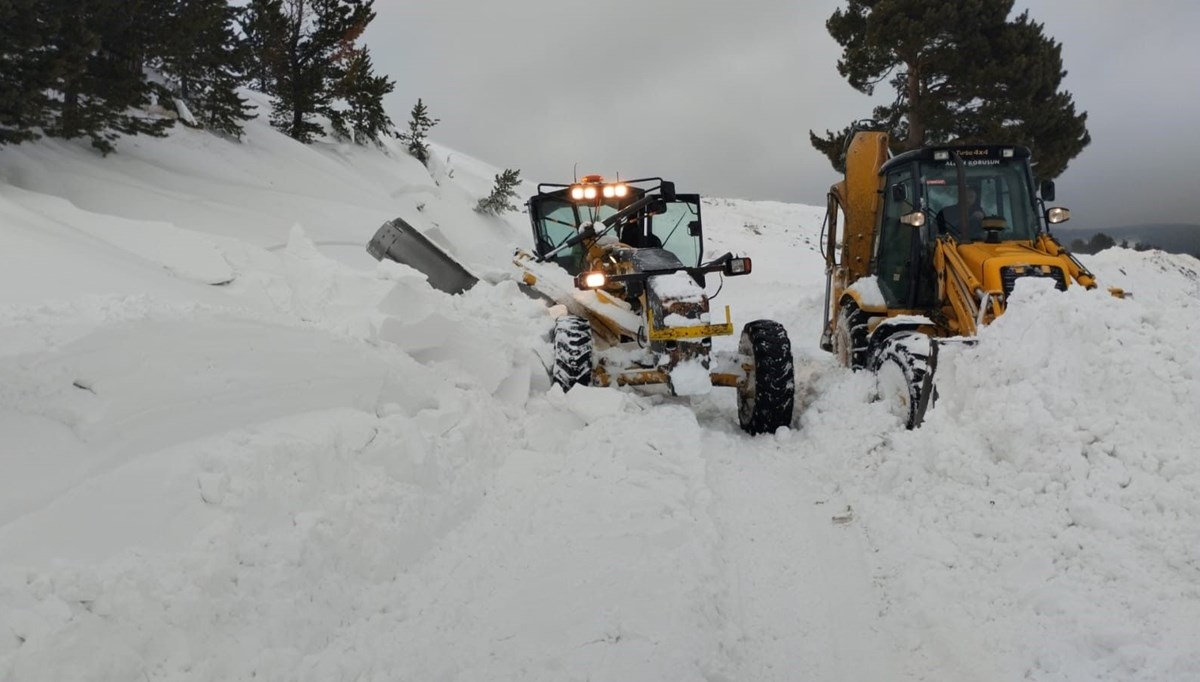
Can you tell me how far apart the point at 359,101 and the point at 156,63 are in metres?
7.18

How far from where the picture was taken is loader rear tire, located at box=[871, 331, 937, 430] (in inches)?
206

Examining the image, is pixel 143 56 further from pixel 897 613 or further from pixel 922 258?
→ pixel 897 613

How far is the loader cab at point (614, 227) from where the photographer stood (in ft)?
27.1

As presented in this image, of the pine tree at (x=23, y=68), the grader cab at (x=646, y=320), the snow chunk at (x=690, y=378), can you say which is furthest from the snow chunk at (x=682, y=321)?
the pine tree at (x=23, y=68)

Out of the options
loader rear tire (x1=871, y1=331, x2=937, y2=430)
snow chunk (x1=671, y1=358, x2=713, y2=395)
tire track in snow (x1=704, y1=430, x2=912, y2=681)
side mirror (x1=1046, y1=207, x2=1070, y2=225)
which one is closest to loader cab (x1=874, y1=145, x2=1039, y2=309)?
side mirror (x1=1046, y1=207, x2=1070, y2=225)

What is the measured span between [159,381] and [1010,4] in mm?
20069

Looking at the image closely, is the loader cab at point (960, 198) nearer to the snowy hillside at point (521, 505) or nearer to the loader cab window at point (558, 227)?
the snowy hillside at point (521, 505)

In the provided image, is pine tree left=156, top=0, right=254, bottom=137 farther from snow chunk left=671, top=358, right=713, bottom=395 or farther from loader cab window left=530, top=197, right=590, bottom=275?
snow chunk left=671, top=358, right=713, bottom=395

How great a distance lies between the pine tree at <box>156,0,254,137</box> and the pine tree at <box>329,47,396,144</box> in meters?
2.86

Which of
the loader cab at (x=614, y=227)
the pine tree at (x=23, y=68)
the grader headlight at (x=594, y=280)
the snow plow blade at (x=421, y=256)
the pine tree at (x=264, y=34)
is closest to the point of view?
the grader headlight at (x=594, y=280)

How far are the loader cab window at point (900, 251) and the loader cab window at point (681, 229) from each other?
211cm

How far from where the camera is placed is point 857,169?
8719 millimetres

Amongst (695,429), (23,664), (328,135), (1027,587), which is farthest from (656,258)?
(328,135)

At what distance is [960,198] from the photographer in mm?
6836
